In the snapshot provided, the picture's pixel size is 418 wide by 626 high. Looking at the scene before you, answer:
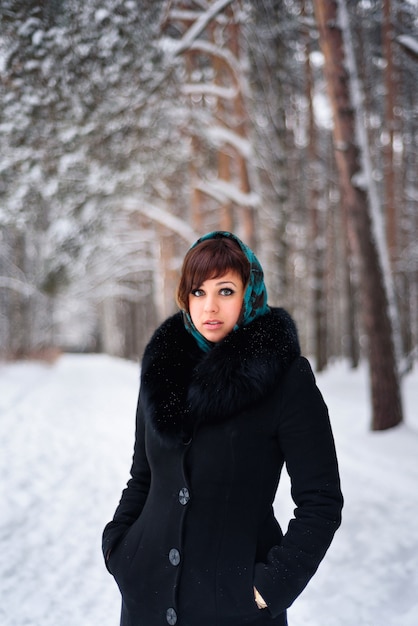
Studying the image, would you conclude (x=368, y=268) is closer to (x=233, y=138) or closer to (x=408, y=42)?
(x=408, y=42)

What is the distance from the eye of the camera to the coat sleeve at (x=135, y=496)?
190 centimetres

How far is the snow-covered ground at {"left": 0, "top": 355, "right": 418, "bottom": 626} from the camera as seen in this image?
3289 millimetres

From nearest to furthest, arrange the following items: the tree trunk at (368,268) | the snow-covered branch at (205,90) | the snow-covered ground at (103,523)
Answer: the snow-covered ground at (103,523) → the tree trunk at (368,268) → the snow-covered branch at (205,90)

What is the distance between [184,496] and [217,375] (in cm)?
41

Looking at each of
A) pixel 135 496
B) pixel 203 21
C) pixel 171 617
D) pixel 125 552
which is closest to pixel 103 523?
pixel 135 496

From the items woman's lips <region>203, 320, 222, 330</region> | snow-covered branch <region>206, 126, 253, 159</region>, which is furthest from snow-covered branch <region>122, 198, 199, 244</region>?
woman's lips <region>203, 320, 222, 330</region>

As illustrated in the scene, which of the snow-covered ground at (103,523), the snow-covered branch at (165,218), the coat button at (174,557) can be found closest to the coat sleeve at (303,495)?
the coat button at (174,557)

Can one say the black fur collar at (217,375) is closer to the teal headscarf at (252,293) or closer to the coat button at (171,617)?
the teal headscarf at (252,293)

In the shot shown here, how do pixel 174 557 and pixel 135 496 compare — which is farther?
pixel 135 496

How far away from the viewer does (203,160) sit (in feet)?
37.5

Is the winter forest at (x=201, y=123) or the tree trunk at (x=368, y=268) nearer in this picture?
the winter forest at (x=201, y=123)

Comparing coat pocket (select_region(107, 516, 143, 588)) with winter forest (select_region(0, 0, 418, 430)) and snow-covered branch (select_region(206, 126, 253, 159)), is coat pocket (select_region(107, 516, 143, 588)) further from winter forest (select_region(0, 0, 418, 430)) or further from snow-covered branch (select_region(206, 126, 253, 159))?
snow-covered branch (select_region(206, 126, 253, 159))

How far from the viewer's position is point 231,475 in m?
1.63

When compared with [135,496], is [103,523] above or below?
below
